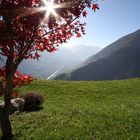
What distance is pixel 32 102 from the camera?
1081 inches

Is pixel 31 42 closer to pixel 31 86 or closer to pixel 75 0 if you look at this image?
pixel 75 0

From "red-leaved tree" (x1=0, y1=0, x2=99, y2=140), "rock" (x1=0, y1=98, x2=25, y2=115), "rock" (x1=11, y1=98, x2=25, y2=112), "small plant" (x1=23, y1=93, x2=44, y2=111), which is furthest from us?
"small plant" (x1=23, y1=93, x2=44, y2=111)

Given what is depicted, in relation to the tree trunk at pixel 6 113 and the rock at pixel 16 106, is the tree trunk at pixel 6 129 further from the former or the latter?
the rock at pixel 16 106

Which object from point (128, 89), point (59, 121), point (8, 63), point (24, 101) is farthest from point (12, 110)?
point (128, 89)

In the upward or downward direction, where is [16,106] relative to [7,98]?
downward

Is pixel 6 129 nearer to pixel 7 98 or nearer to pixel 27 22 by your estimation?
pixel 7 98

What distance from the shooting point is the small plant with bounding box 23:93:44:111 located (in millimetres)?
26914

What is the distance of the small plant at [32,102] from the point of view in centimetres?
2691

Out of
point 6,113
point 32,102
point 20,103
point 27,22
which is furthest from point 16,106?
point 27,22

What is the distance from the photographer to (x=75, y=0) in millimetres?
12133

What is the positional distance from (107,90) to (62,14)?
108 ft

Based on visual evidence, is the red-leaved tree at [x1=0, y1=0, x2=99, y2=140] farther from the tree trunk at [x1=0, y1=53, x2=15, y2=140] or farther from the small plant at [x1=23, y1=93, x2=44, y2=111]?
the small plant at [x1=23, y1=93, x2=44, y2=111]

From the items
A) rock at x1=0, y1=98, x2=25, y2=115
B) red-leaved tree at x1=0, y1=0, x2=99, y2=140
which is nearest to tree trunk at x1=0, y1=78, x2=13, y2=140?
red-leaved tree at x1=0, y1=0, x2=99, y2=140

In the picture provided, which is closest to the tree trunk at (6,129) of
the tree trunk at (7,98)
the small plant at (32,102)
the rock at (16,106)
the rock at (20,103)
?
the tree trunk at (7,98)
